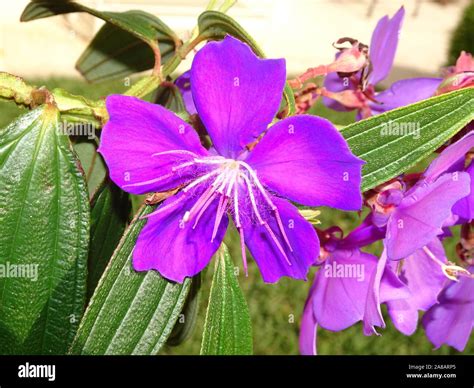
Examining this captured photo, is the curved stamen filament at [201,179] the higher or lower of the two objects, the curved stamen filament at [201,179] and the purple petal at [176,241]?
the higher

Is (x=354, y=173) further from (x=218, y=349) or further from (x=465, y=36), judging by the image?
(x=465, y=36)

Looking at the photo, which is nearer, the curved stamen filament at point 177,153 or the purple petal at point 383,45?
the curved stamen filament at point 177,153

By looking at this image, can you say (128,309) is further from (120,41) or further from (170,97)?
(120,41)

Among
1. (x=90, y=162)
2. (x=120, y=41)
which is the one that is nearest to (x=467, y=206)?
(x=90, y=162)

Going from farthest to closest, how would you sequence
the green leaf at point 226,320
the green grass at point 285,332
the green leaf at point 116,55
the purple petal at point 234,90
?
the green grass at point 285,332
the green leaf at point 116,55
the green leaf at point 226,320
the purple petal at point 234,90

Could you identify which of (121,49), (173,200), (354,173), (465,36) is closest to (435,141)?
(354,173)

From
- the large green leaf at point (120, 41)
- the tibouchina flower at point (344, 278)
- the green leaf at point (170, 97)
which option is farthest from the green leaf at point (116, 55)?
the tibouchina flower at point (344, 278)

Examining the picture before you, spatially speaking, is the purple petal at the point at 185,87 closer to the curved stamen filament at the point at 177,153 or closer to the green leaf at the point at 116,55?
the green leaf at the point at 116,55

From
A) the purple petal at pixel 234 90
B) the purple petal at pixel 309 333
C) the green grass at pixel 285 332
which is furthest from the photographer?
the green grass at pixel 285 332
